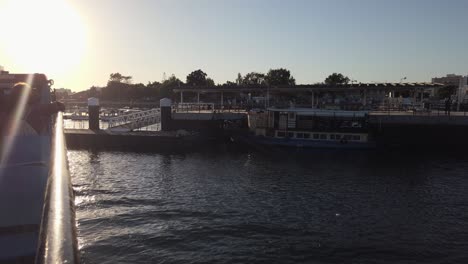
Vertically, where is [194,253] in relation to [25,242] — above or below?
below

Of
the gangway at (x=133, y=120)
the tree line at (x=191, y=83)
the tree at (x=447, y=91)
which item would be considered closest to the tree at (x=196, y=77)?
the tree line at (x=191, y=83)

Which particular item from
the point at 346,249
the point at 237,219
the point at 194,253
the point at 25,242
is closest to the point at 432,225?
the point at 346,249

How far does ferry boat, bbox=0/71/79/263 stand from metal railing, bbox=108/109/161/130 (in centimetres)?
4715

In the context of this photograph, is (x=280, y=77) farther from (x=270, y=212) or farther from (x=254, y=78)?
(x=270, y=212)

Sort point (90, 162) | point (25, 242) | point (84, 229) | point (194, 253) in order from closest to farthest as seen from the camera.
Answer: point (25, 242), point (194, 253), point (84, 229), point (90, 162)

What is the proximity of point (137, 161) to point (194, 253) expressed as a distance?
21024mm

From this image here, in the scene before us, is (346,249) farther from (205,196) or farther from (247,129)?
(247,129)

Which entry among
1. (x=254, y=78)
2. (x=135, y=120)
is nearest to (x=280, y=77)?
(x=254, y=78)

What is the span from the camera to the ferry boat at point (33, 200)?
6.59 ft

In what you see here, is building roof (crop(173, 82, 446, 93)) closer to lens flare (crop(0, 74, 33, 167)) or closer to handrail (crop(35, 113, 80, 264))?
lens flare (crop(0, 74, 33, 167))

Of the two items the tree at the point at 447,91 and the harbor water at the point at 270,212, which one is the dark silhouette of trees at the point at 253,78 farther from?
the harbor water at the point at 270,212

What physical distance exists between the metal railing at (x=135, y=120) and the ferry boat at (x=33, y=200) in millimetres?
47150

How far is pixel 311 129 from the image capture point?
46.2 m

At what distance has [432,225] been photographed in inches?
744
